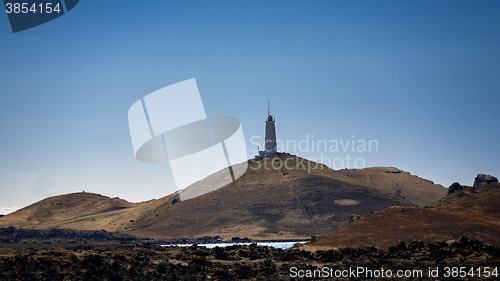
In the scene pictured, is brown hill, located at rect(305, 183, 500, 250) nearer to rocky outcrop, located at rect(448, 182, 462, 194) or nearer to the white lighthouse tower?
rocky outcrop, located at rect(448, 182, 462, 194)

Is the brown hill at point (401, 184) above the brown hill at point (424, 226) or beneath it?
above

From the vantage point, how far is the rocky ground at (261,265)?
2847 centimetres

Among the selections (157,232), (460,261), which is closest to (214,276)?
(460,261)

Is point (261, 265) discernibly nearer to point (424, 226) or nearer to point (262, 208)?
point (424, 226)

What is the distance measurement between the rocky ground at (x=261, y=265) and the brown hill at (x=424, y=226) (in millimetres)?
8836

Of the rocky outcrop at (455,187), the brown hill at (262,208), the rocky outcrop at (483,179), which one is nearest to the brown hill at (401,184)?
the brown hill at (262,208)

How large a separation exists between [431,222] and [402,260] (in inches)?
662

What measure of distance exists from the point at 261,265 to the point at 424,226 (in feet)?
60.3

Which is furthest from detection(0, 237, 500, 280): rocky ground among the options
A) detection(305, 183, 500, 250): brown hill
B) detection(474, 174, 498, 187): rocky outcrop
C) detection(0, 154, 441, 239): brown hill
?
detection(474, 174, 498, 187): rocky outcrop

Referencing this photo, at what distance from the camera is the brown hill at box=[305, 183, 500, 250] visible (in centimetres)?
4416

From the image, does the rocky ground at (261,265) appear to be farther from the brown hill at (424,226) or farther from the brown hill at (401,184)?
the brown hill at (401,184)

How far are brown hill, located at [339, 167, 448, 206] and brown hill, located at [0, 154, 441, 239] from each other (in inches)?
140

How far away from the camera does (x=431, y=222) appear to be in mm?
47031

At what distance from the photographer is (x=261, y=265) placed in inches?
1281
